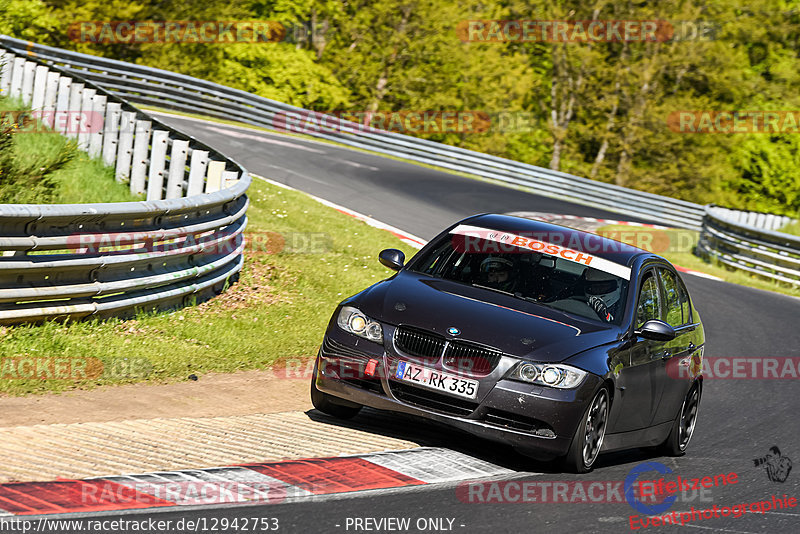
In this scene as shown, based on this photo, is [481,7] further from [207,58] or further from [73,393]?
[73,393]

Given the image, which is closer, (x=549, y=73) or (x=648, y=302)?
(x=648, y=302)

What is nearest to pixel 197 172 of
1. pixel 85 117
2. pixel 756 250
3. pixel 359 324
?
pixel 85 117

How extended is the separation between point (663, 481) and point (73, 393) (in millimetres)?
4360

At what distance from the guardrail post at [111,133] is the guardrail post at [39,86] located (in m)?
2.63

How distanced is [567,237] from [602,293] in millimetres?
686

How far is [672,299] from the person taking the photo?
28.2 ft

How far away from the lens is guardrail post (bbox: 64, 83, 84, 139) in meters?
16.1

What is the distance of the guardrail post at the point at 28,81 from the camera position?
1791 centimetres

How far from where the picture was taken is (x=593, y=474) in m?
7.12

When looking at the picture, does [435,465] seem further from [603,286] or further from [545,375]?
[603,286]

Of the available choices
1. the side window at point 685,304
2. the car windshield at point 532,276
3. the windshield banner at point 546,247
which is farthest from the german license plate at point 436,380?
the side window at point 685,304

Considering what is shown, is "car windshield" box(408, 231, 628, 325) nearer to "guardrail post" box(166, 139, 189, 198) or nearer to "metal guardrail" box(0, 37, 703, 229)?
"guardrail post" box(166, 139, 189, 198)

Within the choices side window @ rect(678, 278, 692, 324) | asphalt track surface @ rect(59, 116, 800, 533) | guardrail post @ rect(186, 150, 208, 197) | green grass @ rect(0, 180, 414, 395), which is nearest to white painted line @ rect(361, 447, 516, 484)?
asphalt track surface @ rect(59, 116, 800, 533)

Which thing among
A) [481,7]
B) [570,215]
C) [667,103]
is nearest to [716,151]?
[667,103]
